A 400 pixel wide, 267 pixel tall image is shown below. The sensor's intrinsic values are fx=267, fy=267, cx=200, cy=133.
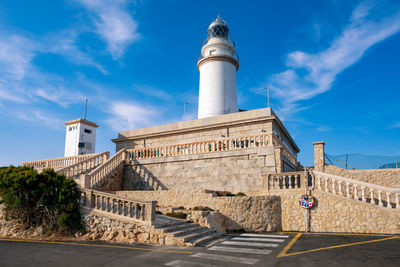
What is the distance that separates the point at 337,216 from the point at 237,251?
5762 millimetres

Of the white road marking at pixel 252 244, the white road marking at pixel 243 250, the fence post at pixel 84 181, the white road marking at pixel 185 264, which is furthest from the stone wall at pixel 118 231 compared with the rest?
the fence post at pixel 84 181

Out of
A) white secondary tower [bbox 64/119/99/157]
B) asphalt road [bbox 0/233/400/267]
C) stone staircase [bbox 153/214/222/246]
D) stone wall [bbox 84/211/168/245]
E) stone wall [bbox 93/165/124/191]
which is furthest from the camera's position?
white secondary tower [bbox 64/119/99/157]

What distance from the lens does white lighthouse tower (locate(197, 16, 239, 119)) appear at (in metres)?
26.4

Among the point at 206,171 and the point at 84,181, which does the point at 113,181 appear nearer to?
the point at 84,181

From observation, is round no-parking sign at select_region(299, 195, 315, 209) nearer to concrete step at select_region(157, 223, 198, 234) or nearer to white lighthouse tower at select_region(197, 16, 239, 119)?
concrete step at select_region(157, 223, 198, 234)

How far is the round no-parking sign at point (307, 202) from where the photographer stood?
12.0 meters

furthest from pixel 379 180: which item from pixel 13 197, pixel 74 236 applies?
pixel 13 197

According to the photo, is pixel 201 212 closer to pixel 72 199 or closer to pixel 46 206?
pixel 72 199

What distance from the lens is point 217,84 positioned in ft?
87.5

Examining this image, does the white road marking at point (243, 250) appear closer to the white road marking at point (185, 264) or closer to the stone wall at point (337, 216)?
the white road marking at point (185, 264)

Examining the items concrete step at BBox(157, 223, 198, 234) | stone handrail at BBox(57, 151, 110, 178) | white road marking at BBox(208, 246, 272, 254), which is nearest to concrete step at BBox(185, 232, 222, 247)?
white road marking at BBox(208, 246, 272, 254)

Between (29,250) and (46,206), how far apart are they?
9.64ft

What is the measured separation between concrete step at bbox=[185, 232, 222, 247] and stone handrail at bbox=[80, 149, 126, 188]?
25.4 feet

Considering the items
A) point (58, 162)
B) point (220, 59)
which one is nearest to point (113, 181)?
point (58, 162)
